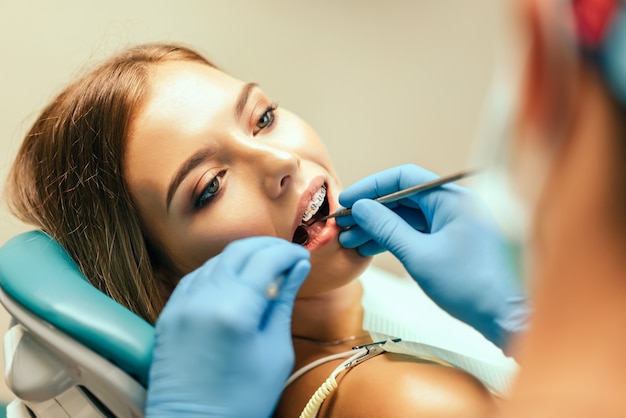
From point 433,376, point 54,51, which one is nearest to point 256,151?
point 433,376

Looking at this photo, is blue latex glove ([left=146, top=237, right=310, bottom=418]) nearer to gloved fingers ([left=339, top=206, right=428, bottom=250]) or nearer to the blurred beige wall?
gloved fingers ([left=339, top=206, right=428, bottom=250])

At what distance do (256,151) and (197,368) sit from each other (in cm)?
41

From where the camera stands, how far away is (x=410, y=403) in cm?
90

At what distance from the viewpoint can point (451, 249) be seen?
99 cm

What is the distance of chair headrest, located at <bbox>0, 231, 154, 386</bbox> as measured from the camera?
0.88 meters

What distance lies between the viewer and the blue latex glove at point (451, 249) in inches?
36.8

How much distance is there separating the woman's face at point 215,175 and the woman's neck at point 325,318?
0.15 m

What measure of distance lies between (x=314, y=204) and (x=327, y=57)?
2.76ft

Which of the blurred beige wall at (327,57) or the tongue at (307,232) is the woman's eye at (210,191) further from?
the blurred beige wall at (327,57)

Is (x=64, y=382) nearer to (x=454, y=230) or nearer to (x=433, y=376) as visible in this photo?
(x=433, y=376)

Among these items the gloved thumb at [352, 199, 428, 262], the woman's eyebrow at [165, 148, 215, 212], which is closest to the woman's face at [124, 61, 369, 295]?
the woman's eyebrow at [165, 148, 215, 212]

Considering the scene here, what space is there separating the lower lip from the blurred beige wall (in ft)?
2.51

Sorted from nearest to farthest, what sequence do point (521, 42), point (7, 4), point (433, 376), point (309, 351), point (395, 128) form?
point (521, 42)
point (433, 376)
point (309, 351)
point (7, 4)
point (395, 128)

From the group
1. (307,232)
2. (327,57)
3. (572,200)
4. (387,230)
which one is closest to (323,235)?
(307,232)
